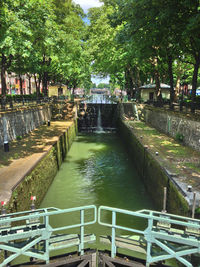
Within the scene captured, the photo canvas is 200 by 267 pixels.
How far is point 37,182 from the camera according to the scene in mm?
11477

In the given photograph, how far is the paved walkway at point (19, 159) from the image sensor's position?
8861mm

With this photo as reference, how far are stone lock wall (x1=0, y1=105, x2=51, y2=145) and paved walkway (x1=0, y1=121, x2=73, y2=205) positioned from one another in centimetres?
90

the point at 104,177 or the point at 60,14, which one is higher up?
the point at 60,14

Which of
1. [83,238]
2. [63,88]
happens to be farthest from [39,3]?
[63,88]

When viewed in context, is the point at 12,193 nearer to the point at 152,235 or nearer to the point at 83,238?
the point at 83,238

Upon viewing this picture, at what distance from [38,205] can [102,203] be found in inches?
137

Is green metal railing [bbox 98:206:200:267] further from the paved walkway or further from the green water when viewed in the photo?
the paved walkway

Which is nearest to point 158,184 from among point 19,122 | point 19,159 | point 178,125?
point 19,159

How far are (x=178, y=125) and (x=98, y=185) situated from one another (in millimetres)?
8541

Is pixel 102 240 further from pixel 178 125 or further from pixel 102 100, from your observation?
pixel 102 100

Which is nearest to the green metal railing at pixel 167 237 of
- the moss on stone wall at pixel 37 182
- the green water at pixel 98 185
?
the green water at pixel 98 185

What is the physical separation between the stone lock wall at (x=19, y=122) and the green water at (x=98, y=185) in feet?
16.2

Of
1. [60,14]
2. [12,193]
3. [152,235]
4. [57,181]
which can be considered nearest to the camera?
[152,235]

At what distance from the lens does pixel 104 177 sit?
52.8 ft
